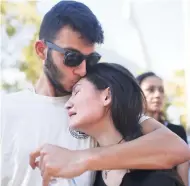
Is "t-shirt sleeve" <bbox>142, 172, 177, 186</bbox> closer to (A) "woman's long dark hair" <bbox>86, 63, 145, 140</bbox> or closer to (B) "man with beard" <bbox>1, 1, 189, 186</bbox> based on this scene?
(B) "man with beard" <bbox>1, 1, 189, 186</bbox>

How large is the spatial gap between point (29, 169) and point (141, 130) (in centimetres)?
38

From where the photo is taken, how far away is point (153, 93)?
3.12 metres

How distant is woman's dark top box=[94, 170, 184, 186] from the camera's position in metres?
1.22

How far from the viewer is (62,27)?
4.92 feet

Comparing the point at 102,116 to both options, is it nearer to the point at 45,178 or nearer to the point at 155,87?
the point at 45,178

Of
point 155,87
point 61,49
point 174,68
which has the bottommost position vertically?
point 174,68

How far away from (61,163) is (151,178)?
264 mm

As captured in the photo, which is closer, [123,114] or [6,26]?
[123,114]

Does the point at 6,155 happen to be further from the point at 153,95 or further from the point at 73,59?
the point at 153,95

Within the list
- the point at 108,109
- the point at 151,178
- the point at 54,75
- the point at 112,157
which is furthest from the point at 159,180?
the point at 54,75

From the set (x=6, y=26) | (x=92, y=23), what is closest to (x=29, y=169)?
(x=92, y=23)

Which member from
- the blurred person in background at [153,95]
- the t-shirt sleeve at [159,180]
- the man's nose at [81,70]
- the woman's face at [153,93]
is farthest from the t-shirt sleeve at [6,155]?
the woman's face at [153,93]

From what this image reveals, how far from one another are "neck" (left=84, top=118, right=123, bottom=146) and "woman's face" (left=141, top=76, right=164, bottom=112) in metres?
1.69

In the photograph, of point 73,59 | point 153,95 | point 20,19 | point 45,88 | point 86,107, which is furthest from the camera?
point 20,19
